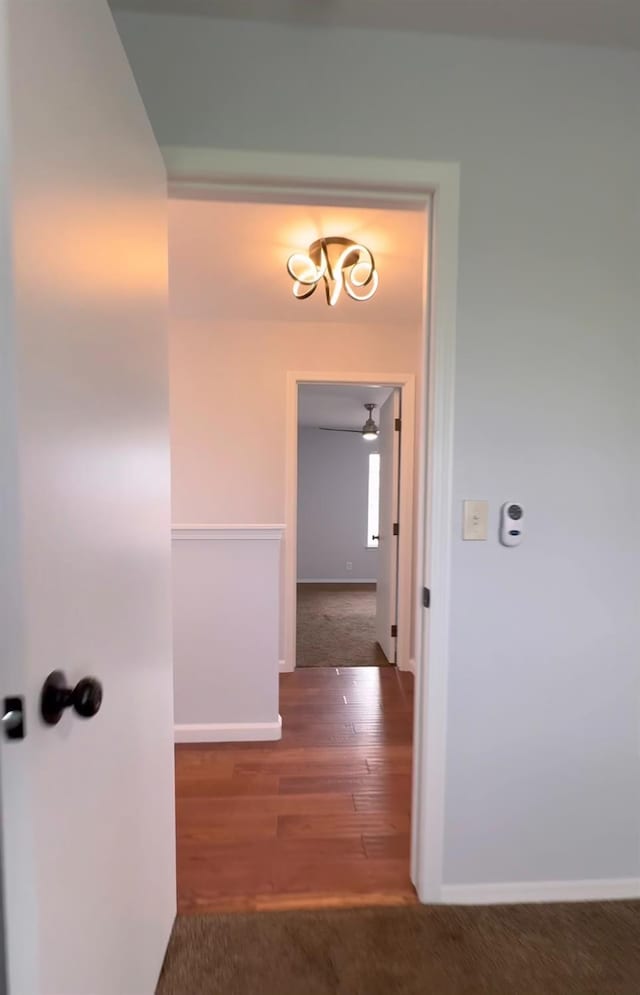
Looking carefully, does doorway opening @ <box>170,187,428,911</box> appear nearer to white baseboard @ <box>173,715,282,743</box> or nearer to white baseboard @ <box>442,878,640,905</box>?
white baseboard @ <box>173,715,282,743</box>

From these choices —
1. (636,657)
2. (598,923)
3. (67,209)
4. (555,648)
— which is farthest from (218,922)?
(67,209)

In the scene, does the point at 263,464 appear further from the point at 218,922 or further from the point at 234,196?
the point at 218,922

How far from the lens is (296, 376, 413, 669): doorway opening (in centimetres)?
329

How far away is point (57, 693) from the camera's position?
0.64m

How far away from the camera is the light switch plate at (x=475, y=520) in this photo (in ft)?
4.45

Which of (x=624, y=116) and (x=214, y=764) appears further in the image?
(x=214, y=764)

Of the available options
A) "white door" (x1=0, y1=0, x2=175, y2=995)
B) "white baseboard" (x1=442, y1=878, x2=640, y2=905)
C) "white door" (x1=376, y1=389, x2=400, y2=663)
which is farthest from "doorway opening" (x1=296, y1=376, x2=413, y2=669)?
"white door" (x1=0, y1=0, x2=175, y2=995)

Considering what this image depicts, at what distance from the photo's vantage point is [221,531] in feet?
7.33

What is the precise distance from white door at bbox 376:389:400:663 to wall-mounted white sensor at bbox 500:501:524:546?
1.88 meters

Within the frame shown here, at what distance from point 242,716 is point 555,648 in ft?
5.18

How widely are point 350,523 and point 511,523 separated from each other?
5309 mm

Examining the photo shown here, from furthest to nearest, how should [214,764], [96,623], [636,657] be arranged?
[214,764] → [636,657] → [96,623]

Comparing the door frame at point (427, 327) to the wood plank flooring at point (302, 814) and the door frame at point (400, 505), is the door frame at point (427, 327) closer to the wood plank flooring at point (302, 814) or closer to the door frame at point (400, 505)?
the wood plank flooring at point (302, 814)

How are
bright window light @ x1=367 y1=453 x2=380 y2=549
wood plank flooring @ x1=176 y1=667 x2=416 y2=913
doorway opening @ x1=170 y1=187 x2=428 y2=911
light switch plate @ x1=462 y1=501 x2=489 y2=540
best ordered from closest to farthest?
light switch plate @ x1=462 y1=501 x2=489 y2=540, wood plank flooring @ x1=176 y1=667 x2=416 y2=913, doorway opening @ x1=170 y1=187 x2=428 y2=911, bright window light @ x1=367 y1=453 x2=380 y2=549
